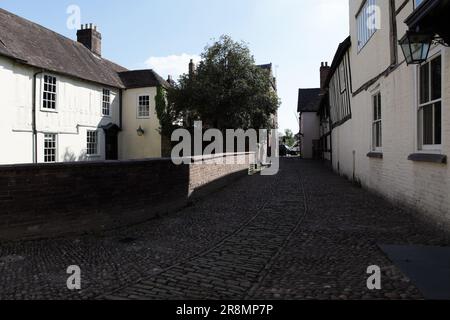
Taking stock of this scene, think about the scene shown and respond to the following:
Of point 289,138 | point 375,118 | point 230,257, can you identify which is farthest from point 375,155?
point 289,138

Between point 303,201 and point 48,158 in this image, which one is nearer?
point 303,201

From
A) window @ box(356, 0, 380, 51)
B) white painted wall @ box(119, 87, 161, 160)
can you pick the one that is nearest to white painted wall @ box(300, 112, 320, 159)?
white painted wall @ box(119, 87, 161, 160)

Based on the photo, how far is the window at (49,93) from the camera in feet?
58.8

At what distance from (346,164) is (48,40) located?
17.4 metres

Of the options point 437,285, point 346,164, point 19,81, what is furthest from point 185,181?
point 19,81

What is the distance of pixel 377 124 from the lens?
10.9 meters

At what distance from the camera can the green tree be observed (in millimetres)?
19047

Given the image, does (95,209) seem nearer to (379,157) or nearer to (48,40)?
(379,157)

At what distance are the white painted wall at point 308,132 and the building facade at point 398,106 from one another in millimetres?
25143

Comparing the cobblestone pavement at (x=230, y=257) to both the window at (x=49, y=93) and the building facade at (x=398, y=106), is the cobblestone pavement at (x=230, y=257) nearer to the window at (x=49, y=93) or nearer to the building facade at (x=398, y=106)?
the building facade at (x=398, y=106)

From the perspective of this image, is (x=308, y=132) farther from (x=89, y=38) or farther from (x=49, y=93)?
(x=49, y=93)

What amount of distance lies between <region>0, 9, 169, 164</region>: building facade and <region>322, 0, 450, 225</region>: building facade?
14.0 metres

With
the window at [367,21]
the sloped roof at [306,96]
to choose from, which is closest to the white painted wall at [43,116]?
the window at [367,21]

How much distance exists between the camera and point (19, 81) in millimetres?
16328
